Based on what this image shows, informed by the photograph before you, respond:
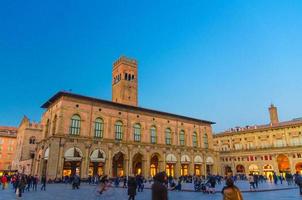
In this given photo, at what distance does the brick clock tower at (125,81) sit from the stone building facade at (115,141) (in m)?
16.4

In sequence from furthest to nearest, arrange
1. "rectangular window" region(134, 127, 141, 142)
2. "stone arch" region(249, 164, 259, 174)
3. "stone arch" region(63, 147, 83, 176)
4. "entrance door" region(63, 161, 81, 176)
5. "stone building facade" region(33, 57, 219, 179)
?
"stone arch" region(249, 164, 259, 174) → "rectangular window" region(134, 127, 141, 142) → "entrance door" region(63, 161, 81, 176) → "stone building facade" region(33, 57, 219, 179) → "stone arch" region(63, 147, 83, 176)

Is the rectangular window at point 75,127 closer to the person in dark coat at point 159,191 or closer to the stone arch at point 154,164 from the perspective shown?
the stone arch at point 154,164

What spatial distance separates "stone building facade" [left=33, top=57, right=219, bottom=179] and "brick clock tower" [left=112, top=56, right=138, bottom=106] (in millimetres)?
16431

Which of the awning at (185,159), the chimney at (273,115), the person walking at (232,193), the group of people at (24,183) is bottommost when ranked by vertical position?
the group of people at (24,183)

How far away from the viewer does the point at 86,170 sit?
109 ft

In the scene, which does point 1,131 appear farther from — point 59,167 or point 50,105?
point 59,167

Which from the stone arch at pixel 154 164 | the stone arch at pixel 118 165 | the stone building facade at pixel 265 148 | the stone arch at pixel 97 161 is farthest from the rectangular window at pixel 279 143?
the stone arch at pixel 97 161

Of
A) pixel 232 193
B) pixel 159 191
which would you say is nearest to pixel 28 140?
pixel 159 191

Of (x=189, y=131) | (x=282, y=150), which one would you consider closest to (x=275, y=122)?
(x=282, y=150)

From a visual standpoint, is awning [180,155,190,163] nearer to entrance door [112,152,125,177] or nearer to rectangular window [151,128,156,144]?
rectangular window [151,128,156,144]

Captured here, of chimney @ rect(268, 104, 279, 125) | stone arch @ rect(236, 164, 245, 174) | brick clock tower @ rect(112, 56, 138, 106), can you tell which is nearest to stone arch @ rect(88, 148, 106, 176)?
brick clock tower @ rect(112, 56, 138, 106)

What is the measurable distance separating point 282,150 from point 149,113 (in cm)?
3291

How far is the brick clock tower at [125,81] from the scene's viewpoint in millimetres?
59000

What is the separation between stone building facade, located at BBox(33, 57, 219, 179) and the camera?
1297 inches
